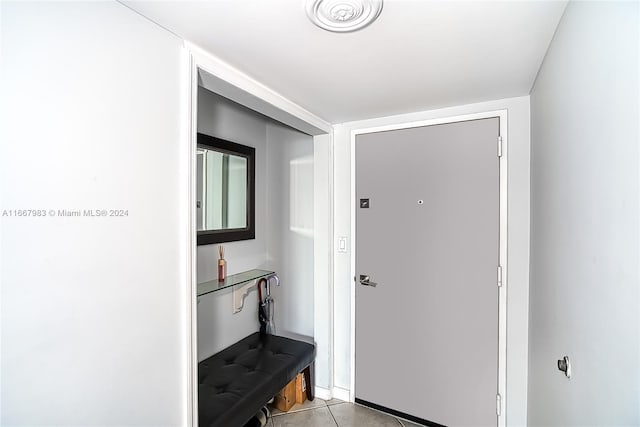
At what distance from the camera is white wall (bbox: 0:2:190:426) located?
0.82 meters

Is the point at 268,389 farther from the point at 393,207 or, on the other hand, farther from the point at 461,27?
the point at 461,27

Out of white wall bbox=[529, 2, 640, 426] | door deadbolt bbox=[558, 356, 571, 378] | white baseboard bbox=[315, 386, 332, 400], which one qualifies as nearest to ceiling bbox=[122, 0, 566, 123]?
white wall bbox=[529, 2, 640, 426]

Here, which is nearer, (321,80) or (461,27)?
(461,27)

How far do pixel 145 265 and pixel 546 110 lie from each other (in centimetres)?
174

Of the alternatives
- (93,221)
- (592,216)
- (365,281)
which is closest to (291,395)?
(365,281)

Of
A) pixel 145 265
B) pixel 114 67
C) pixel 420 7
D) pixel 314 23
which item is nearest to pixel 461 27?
pixel 420 7

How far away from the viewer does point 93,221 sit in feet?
3.19

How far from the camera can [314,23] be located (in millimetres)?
1111

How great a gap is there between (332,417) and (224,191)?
1776 millimetres

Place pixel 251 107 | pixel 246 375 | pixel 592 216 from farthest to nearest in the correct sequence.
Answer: pixel 246 375 → pixel 251 107 → pixel 592 216

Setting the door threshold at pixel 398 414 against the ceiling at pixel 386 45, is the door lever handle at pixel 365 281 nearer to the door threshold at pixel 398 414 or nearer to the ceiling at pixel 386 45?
the door threshold at pixel 398 414

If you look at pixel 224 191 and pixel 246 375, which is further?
pixel 224 191

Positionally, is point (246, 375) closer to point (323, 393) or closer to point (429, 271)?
point (323, 393)

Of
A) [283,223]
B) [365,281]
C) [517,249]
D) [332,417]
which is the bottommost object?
[332,417]
